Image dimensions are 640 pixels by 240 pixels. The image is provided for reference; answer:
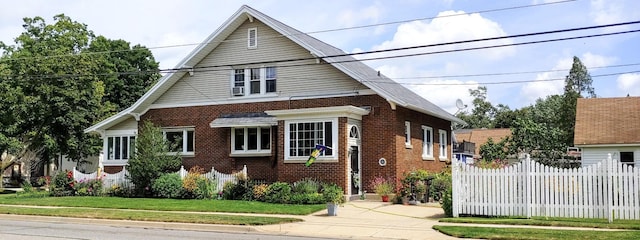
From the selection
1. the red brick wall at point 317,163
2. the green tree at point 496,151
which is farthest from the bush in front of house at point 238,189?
the green tree at point 496,151

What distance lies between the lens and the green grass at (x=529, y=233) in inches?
497

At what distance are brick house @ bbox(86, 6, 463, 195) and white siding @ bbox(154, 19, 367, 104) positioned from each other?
44 mm

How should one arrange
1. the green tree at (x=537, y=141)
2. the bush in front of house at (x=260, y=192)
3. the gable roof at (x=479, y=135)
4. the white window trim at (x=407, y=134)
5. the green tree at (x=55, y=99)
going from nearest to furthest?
the bush in front of house at (x=260, y=192) < the white window trim at (x=407, y=134) < the green tree at (x=55, y=99) < the green tree at (x=537, y=141) < the gable roof at (x=479, y=135)

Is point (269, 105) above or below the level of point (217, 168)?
above

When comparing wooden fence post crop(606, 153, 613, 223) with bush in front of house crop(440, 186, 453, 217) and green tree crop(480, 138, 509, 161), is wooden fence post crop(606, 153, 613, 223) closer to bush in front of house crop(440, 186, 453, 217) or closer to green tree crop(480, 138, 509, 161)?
bush in front of house crop(440, 186, 453, 217)

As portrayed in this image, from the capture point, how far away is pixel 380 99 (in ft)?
78.8

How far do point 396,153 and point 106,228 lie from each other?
11726 millimetres

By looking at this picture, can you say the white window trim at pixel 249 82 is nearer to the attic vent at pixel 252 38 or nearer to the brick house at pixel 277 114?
the brick house at pixel 277 114

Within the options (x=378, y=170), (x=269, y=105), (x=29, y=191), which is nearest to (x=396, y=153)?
(x=378, y=170)

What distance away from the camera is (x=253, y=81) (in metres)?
27.0

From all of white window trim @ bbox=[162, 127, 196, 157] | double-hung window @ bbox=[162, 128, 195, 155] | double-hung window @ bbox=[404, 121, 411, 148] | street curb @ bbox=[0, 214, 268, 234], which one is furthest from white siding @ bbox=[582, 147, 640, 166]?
street curb @ bbox=[0, 214, 268, 234]

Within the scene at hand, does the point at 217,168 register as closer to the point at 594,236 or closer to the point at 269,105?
the point at 269,105

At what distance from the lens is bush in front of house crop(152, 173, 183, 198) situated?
2455 centimetres

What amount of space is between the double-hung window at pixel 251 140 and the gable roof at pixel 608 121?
53.3 ft
